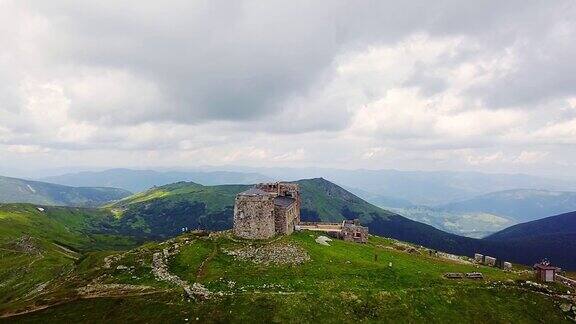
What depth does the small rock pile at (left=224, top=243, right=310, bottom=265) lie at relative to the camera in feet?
247

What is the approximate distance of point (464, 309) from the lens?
61125 millimetres

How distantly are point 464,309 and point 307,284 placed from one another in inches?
901

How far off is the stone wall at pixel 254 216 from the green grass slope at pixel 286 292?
3.96 meters

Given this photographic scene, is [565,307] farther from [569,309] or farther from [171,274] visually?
[171,274]

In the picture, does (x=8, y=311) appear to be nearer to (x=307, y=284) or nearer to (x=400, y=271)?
(x=307, y=284)

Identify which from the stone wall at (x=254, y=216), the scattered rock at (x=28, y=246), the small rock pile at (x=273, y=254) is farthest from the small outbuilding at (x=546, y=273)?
the scattered rock at (x=28, y=246)

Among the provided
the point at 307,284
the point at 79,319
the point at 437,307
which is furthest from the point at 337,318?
the point at 79,319

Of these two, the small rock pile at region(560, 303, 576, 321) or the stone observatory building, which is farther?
Answer: the stone observatory building

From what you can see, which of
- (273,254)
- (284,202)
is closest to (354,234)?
(284,202)

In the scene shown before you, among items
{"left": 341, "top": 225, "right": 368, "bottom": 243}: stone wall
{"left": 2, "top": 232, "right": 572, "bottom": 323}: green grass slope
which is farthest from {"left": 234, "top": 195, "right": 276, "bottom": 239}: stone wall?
{"left": 341, "top": 225, "right": 368, "bottom": 243}: stone wall

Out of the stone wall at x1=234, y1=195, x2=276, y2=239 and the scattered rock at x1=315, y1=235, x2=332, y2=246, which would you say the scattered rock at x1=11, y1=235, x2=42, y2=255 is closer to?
the stone wall at x1=234, y1=195, x2=276, y2=239

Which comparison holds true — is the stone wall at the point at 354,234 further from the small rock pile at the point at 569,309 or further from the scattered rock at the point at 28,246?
the scattered rock at the point at 28,246

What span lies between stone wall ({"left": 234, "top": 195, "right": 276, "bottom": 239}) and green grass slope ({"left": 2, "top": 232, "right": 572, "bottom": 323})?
156 inches

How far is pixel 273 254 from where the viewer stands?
7756cm
